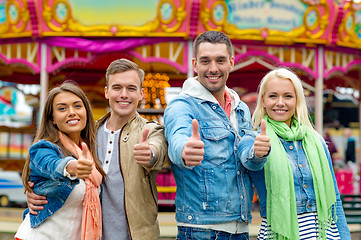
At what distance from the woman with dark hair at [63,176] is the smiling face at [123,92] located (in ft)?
0.55

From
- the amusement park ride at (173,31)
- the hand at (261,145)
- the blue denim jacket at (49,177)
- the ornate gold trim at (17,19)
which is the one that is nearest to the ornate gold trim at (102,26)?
the amusement park ride at (173,31)

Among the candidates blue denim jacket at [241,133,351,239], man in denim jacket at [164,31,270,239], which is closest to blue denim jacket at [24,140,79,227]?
man in denim jacket at [164,31,270,239]

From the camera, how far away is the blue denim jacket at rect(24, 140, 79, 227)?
6.50ft

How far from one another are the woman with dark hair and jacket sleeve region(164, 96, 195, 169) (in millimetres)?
390

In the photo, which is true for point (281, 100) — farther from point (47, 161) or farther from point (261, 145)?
point (47, 161)

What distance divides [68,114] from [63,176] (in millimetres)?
405

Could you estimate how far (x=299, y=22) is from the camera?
265 inches

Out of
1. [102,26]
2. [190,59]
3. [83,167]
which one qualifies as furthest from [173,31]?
[83,167]

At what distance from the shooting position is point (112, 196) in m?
2.25

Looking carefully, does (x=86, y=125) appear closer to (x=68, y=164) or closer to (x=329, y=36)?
(x=68, y=164)

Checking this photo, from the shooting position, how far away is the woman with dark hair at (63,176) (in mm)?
2021

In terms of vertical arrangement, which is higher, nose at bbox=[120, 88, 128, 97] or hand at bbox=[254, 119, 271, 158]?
nose at bbox=[120, 88, 128, 97]

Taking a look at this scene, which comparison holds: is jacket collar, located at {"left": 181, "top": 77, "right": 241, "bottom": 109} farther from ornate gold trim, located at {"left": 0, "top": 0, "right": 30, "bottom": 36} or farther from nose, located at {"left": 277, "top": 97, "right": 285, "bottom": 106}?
ornate gold trim, located at {"left": 0, "top": 0, "right": 30, "bottom": 36}

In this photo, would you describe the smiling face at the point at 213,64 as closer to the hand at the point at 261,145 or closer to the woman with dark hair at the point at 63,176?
the hand at the point at 261,145
